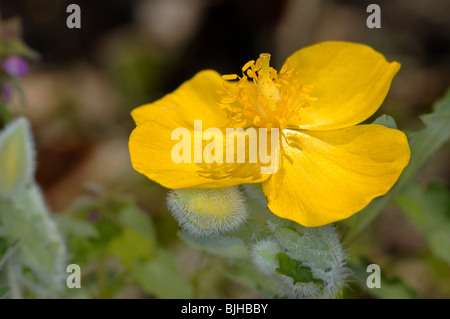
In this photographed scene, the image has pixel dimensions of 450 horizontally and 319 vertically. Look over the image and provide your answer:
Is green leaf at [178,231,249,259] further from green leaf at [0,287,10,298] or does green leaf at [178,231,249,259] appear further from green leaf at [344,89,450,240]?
green leaf at [0,287,10,298]

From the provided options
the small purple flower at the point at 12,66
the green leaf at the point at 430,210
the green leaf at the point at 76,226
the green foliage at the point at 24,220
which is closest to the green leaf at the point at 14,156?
the green foliage at the point at 24,220

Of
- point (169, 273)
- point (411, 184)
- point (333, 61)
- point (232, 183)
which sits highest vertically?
point (333, 61)

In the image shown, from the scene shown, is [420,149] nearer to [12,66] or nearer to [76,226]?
[76,226]

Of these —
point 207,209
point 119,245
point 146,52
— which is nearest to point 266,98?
point 207,209

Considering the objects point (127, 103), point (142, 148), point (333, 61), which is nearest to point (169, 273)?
point (142, 148)

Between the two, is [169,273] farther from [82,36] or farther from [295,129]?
[82,36]

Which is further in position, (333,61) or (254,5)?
(254,5)

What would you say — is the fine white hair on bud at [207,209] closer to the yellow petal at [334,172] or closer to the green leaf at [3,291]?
the yellow petal at [334,172]
